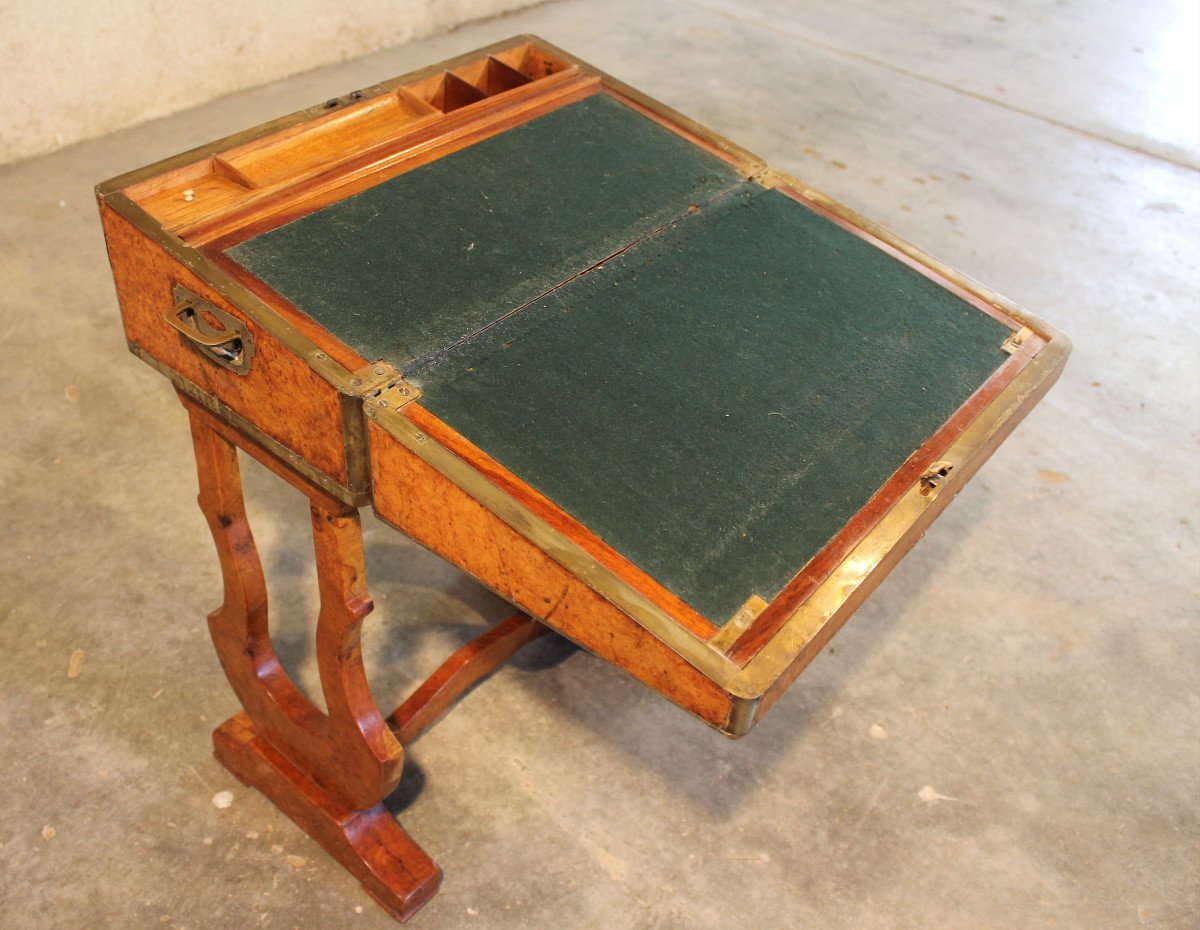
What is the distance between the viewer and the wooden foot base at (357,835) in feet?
7.09

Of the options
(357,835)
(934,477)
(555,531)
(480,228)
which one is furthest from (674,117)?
(357,835)

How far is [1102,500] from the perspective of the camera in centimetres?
320

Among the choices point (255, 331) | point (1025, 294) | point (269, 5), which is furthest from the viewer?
point (269, 5)

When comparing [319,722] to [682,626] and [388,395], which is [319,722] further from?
[682,626]

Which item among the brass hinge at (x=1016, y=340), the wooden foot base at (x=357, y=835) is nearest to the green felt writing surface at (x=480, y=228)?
the brass hinge at (x=1016, y=340)

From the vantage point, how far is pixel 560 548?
1474mm

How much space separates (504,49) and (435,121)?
326mm

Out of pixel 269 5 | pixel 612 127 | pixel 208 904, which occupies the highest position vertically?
pixel 612 127

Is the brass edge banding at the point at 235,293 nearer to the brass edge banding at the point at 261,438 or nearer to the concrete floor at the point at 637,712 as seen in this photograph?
the brass edge banding at the point at 261,438

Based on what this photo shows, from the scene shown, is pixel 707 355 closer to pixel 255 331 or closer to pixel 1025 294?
pixel 255 331

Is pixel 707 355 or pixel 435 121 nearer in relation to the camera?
pixel 707 355

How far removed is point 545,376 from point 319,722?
0.85 m

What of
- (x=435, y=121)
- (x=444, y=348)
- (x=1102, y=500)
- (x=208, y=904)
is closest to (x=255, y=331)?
(x=444, y=348)

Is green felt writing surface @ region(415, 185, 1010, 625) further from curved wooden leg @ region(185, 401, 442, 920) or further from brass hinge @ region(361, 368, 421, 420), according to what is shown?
curved wooden leg @ region(185, 401, 442, 920)
